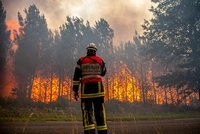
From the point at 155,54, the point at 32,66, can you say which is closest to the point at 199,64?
the point at 155,54

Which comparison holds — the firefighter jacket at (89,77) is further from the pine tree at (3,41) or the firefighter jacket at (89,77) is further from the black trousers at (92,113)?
the pine tree at (3,41)

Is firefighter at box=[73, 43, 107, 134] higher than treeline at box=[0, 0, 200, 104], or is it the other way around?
treeline at box=[0, 0, 200, 104]

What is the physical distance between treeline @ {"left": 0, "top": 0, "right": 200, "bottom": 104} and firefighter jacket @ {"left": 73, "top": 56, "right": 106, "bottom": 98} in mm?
21675

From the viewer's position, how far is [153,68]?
53.7 metres

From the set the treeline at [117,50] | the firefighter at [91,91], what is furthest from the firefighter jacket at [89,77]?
the treeline at [117,50]

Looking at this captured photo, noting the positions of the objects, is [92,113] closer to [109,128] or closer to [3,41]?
[109,128]

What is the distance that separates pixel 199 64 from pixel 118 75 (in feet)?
94.9

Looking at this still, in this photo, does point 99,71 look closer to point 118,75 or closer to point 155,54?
point 155,54

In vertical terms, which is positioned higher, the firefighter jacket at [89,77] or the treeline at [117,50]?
the treeline at [117,50]

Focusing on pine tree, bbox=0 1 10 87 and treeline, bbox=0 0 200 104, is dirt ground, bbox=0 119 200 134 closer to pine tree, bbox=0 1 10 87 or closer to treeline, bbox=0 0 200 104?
treeline, bbox=0 0 200 104

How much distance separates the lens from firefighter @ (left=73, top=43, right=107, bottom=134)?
18.7 ft

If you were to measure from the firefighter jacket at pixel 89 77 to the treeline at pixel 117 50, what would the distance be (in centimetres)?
2168

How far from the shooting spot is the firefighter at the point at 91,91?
5.71 m

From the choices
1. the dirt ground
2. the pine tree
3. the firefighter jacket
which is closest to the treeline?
the pine tree
